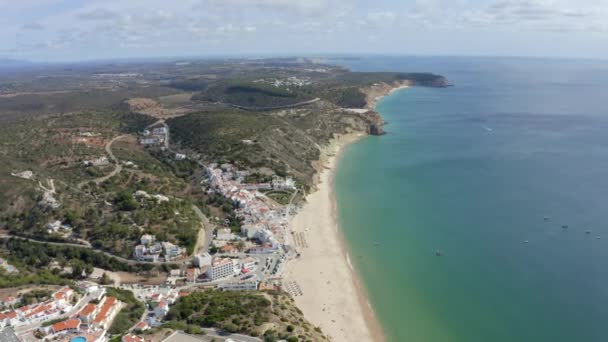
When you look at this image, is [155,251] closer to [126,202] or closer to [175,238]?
[175,238]

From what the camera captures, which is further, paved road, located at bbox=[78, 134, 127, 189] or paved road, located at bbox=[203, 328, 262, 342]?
paved road, located at bbox=[78, 134, 127, 189]

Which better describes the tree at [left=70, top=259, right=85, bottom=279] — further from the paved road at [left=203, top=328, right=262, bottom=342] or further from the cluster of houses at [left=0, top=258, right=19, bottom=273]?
the paved road at [left=203, top=328, right=262, bottom=342]

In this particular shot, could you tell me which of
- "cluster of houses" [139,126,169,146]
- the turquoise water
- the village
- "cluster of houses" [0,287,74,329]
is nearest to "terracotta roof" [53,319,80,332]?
the village

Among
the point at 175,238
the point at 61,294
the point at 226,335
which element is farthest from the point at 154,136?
the point at 226,335

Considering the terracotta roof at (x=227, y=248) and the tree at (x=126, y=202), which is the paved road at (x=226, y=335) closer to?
the terracotta roof at (x=227, y=248)

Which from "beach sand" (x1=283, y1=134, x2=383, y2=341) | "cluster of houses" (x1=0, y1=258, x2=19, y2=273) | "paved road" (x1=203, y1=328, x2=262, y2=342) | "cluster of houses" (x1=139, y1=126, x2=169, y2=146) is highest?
"cluster of houses" (x1=139, y1=126, x2=169, y2=146)

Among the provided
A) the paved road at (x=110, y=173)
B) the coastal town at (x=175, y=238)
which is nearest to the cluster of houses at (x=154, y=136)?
the coastal town at (x=175, y=238)
